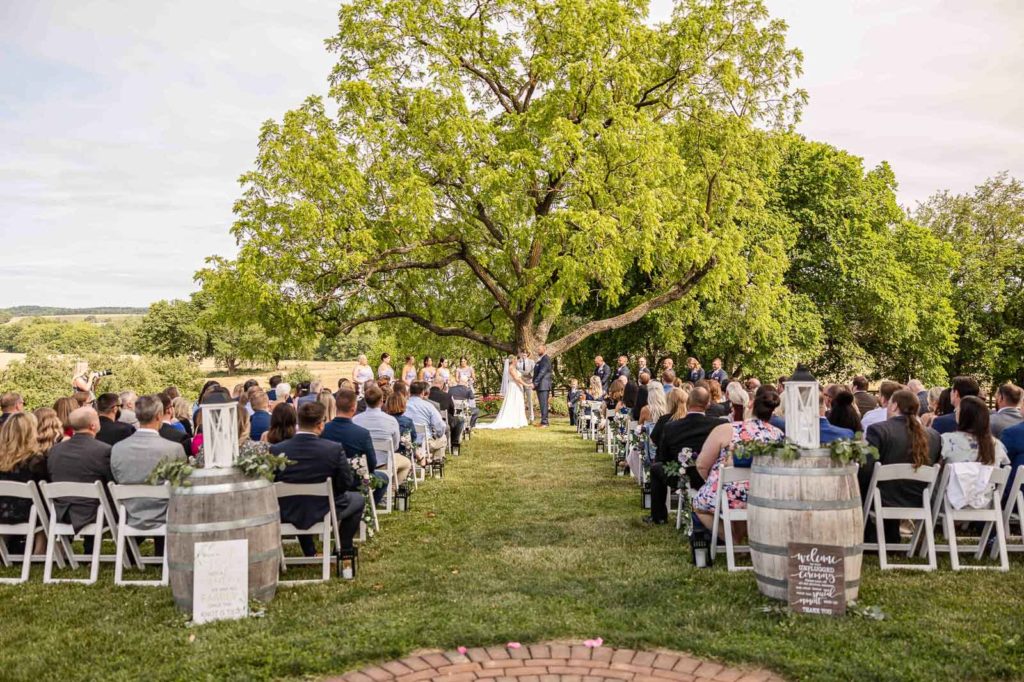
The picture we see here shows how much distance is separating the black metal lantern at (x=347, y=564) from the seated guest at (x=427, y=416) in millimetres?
5019

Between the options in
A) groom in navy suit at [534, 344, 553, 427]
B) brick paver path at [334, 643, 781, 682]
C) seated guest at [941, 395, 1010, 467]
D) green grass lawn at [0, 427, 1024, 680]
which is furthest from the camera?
groom in navy suit at [534, 344, 553, 427]

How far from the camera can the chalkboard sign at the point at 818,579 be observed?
5.12m

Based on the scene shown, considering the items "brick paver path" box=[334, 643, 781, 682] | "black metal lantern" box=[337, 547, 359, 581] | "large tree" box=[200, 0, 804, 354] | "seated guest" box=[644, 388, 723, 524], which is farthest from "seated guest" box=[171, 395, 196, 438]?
"large tree" box=[200, 0, 804, 354]

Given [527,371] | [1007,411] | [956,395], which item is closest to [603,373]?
[527,371]

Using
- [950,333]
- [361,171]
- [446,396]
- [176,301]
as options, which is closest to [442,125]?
[361,171]

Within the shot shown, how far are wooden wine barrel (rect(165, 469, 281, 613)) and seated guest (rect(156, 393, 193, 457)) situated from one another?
6.98ft

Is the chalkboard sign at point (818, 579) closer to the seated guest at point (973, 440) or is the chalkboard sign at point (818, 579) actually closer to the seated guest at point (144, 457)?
the seated guest at point (973, 440)

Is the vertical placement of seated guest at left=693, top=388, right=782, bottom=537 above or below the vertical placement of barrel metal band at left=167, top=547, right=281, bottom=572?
above

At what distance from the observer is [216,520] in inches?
210

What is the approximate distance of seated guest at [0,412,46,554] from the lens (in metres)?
6.91

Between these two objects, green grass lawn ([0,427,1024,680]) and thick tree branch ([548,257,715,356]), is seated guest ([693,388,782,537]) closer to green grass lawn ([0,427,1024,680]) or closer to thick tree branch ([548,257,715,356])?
green grass lawn ([0,427,1024,680])

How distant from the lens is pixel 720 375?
17.0 m

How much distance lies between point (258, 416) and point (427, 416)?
10.8 feet

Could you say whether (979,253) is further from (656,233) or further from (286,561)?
(286,561)
